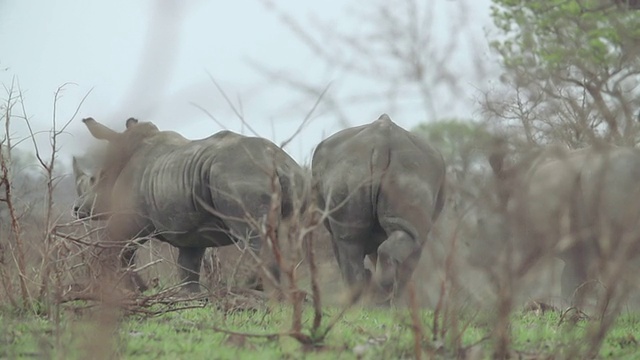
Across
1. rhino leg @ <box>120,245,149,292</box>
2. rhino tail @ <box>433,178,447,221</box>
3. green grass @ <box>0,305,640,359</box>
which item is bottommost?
green grass @ <box>0,305,640,359</box>

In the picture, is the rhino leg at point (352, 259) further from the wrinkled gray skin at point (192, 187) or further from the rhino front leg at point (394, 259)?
the wrinkled gray skin at point (192, 187)

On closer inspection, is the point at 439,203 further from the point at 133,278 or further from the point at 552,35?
the point at 552,35

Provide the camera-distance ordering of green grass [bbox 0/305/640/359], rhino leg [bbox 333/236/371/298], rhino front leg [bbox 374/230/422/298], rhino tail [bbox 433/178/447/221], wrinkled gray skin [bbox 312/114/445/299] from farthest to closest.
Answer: rhino tail [bbox 433/178/447/221], rhino leg [bbox 333/236/371/298], wrinkled gray skin [bbox 312/114/445/299], rhino front leg [bbox 374/230/422/298], green grass [bbox 0/305/640/359]

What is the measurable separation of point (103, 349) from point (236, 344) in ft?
7.24

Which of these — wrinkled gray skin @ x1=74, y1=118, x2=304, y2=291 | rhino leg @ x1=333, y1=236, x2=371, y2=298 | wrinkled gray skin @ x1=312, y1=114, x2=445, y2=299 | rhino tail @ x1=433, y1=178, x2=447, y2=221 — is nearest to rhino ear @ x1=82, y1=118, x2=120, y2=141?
wrinkled gray skin @ x1=312, y1=114, x2=445, y2=299

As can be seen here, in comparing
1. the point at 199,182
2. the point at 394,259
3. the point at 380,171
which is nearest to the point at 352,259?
the point at 394,259

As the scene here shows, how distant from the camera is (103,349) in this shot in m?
2.79

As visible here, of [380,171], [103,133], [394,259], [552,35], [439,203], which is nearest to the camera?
[103,133]

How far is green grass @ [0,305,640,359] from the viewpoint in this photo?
468 centimetres

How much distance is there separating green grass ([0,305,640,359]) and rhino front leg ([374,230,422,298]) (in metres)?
0.99

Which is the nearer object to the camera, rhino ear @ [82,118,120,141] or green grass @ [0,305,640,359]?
rhino ear @ [82,118,120,141]

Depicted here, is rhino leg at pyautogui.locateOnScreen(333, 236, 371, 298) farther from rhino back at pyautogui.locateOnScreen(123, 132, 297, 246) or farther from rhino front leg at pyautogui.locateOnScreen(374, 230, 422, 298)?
rhino back at pyautogui.locateOnScreen(123, 132, 297, 246)

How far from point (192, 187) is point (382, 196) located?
1.89m

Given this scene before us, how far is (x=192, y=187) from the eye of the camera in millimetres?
8867
